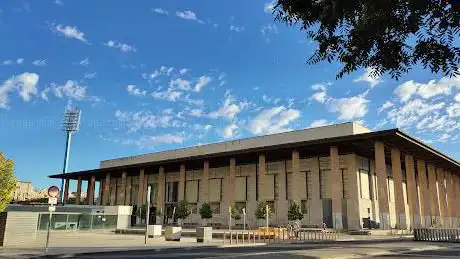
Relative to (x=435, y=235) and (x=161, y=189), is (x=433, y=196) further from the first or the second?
(x=161, y=189)

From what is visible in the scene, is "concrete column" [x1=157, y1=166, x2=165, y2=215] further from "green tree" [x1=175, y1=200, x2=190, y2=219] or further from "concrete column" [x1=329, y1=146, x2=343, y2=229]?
"concrete column" [x1=329, y1=146, x2=343, y2=229]

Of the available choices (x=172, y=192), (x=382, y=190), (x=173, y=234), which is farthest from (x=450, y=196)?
(x=173, y=234)

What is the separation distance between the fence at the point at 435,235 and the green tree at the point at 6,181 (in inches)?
1215

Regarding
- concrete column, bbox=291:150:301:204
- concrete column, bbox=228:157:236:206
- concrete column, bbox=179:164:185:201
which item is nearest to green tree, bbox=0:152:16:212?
concrete column, bbox=291:150:301:204

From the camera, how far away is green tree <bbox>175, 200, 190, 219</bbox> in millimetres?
74875

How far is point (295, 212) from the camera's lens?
5991 centimetres

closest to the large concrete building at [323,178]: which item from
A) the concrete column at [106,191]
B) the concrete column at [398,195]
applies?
the concrete column at [398,195]

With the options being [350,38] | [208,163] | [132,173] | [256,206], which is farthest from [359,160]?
[350,38]

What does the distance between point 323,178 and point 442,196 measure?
90.4 ft

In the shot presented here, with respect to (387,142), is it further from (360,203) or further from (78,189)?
(78,189)

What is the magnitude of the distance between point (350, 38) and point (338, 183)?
172 feet

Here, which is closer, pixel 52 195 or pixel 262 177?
pixel 52 195

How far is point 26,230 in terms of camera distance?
82.4 feet

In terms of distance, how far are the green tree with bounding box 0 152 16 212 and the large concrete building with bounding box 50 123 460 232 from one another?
43.4 metres
